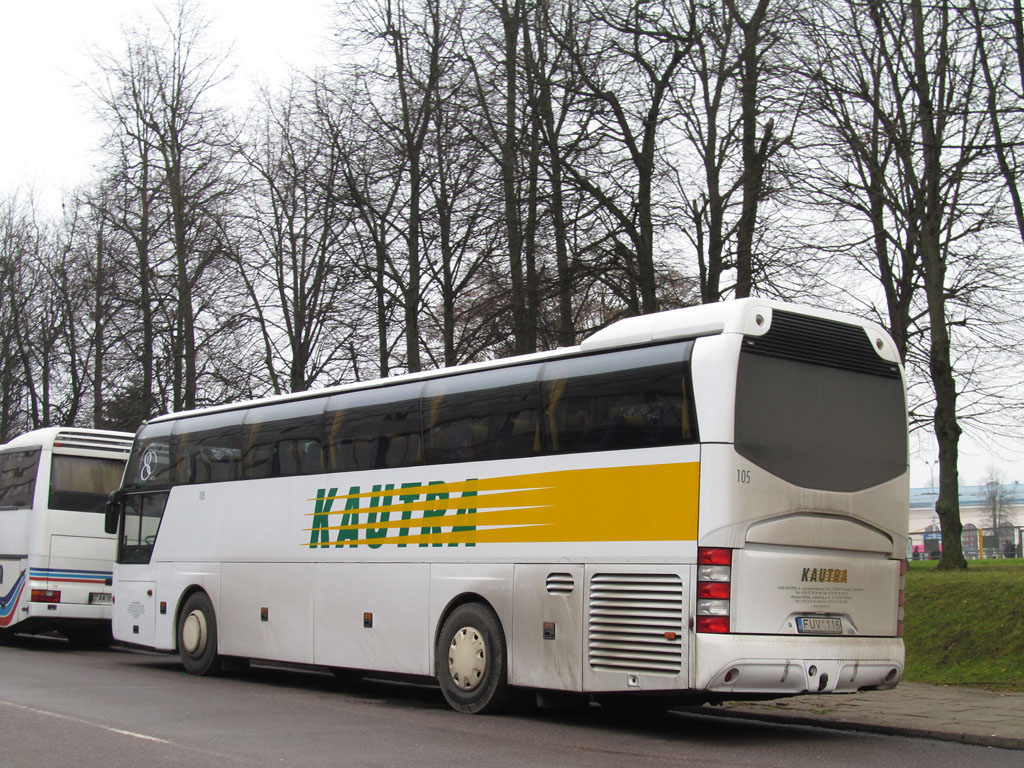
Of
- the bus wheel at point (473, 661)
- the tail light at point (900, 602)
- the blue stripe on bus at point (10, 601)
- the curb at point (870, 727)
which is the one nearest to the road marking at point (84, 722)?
the bus wheel at point (473, 661)

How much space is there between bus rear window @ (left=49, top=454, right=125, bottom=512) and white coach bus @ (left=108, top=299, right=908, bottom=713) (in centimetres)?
840

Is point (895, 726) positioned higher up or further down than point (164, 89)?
further down

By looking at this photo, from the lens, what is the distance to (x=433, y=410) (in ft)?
45.8

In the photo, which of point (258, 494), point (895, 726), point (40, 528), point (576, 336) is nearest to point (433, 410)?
point (258, 494)

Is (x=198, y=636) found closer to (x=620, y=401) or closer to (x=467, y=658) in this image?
(x=467, y=658)

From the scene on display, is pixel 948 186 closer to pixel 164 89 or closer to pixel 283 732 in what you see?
pixel 283 732

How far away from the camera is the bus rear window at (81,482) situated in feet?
72.9

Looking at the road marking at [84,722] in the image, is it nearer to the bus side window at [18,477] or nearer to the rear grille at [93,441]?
the bus side window at [18,477]

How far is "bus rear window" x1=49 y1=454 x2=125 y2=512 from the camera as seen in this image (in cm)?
2222

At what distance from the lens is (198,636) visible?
1773 centimetres

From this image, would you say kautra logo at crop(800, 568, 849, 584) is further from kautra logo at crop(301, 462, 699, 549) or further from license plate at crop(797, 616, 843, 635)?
kautra logo at crop(301, 462, 699, 549)

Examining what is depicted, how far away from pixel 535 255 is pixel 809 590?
543 inches

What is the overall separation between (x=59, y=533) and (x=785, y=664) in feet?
49.7

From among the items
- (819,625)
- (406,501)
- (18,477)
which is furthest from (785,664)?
(18,477)
